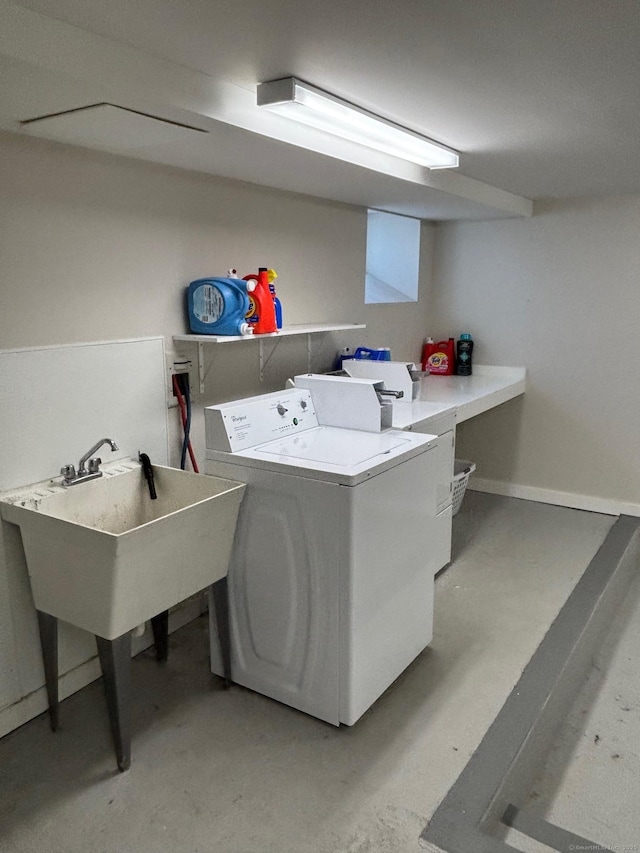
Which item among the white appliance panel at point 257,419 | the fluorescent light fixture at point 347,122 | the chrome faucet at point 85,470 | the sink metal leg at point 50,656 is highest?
the fluorescent light fixture at point 347,122

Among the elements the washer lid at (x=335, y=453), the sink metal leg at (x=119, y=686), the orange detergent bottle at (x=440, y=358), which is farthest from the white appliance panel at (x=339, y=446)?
the orange detergent bottle at (x=440, y=358)

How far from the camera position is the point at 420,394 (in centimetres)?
370

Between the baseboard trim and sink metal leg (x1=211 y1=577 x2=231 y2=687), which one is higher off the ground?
sink metal leg (x1=211 y1=577 x2=231 y2=687)

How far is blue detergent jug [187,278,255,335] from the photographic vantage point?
2518 millimetres

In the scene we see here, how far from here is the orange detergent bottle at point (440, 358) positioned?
452cm

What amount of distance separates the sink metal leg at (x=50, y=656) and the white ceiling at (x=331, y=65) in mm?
1551

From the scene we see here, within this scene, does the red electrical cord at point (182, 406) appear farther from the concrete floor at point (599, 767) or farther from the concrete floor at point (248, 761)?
the concrete floor at point (599, 767)

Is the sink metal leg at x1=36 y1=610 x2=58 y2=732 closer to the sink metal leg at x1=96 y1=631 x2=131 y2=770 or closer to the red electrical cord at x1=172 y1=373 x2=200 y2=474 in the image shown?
the sink metal leg at x1=96 y1=631 x2=131 y2=770

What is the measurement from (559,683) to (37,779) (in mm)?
1787

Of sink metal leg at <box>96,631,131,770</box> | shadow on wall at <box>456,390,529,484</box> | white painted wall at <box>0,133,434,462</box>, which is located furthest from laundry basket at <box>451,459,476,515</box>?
sink metal leg at <box>96,631,131,770</box>

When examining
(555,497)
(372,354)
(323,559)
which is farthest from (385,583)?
(555,497)

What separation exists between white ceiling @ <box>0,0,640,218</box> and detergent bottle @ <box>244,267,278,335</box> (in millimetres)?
454

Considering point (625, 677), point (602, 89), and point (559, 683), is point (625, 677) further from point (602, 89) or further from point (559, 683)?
point (602, 89)

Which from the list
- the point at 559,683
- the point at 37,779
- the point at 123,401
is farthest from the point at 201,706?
the point at 559,683
